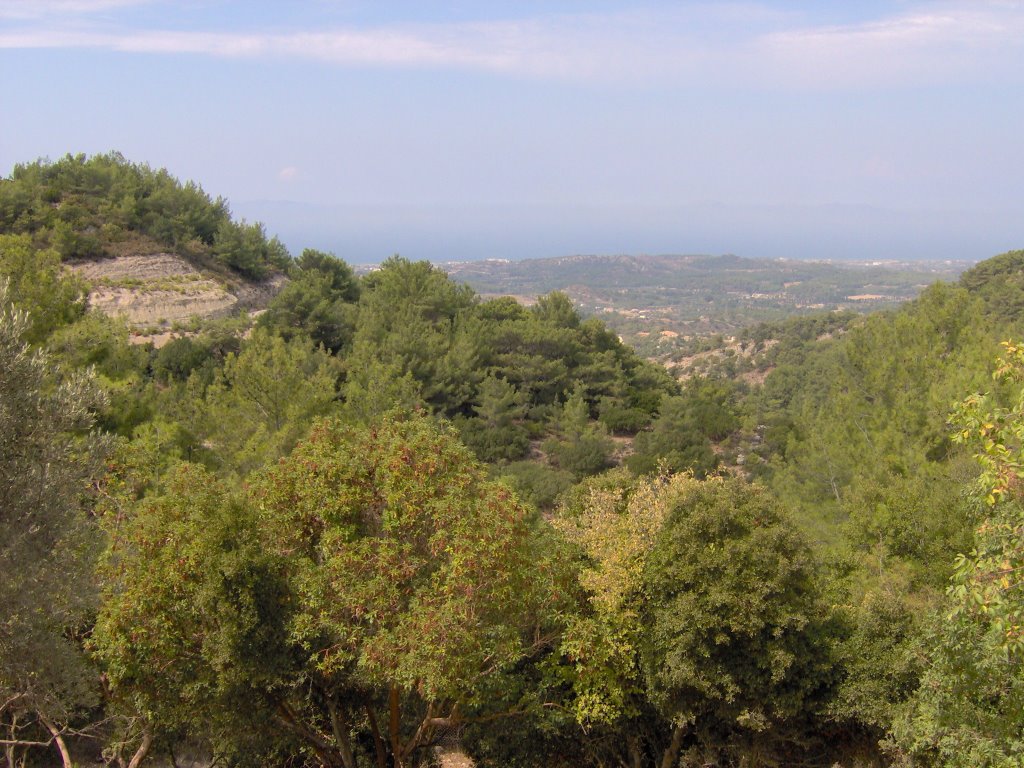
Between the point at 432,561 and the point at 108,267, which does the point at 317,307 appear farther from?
the point at 432,561

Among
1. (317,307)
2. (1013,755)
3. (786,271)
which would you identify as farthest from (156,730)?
(786,271)

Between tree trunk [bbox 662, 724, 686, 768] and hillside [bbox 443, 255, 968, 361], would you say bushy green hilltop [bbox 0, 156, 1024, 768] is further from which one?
hillside [bbox 443, 255, 968, 361]

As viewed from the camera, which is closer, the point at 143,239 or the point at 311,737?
the point at 311,737

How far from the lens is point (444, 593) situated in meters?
6.67

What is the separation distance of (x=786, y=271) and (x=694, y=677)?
170 meters

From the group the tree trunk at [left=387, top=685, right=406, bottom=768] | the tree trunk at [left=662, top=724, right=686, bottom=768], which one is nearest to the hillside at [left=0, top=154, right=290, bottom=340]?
the tree trunk at [left=387, top=685, right=406, bottom=768]

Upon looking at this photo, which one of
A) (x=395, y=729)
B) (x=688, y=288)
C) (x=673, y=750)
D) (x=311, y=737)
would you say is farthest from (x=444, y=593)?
(x=688, y=288)

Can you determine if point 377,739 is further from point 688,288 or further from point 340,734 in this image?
point 688,288

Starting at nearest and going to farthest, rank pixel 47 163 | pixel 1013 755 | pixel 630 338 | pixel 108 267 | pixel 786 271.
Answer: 1. pixel 1013 755
2. pixel 108 267
3. pixel 47 163
4. pixel 630 338
5. pixel 786 271

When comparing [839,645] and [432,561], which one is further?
[839,645]

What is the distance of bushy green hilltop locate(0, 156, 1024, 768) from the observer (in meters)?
5.96

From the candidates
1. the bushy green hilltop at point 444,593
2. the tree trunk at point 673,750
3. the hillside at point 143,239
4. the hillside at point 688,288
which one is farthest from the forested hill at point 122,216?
the hillside at point 688,288

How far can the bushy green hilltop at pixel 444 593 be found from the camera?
5957 millimetres

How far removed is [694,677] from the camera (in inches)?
322
